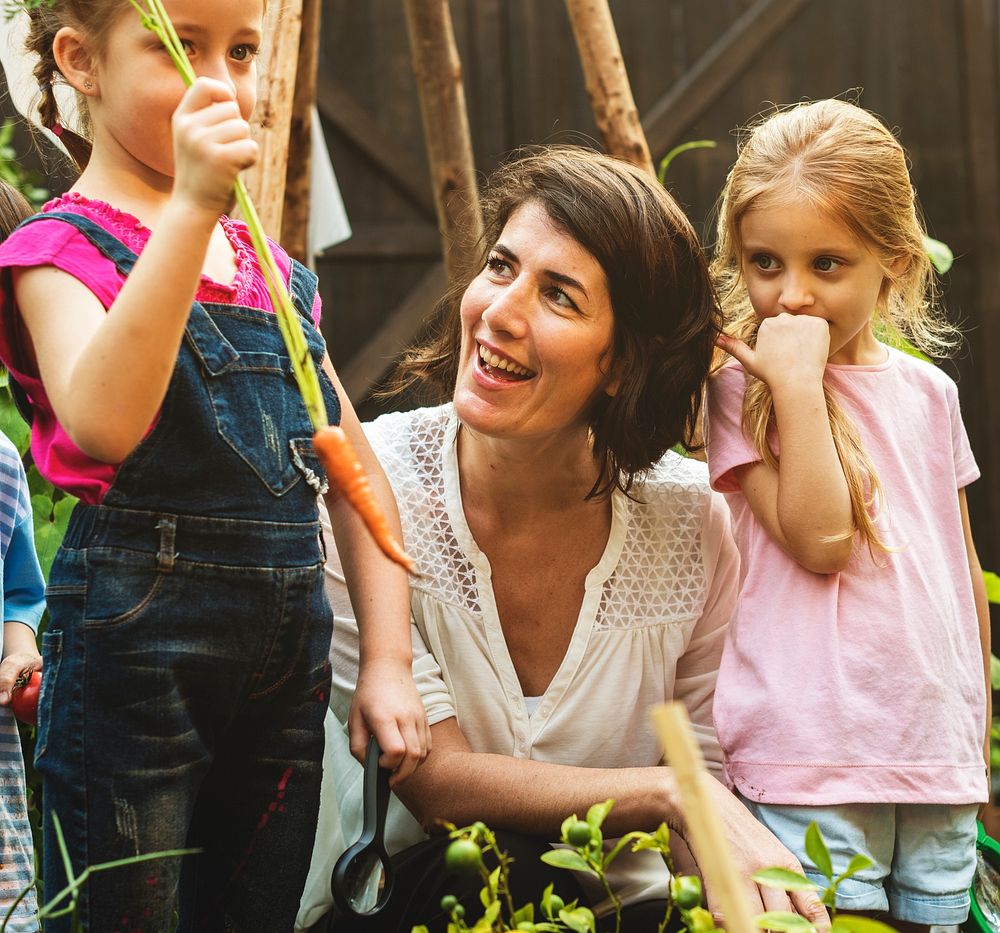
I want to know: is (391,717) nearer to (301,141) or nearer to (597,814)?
(597,814)

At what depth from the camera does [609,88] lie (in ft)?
9.47

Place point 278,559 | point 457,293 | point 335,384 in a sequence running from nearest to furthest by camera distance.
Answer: point 278,559 < point 335,384 < point 457,293

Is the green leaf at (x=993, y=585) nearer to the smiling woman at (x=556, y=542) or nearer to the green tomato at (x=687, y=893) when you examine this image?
the smiling woman at (x=556, y=542)

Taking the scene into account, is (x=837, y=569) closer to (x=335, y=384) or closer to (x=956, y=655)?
(x=956, y=655)

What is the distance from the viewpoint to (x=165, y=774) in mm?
1261

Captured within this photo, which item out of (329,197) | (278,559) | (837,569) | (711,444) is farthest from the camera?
(329,197)

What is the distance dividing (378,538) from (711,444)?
3.24ft

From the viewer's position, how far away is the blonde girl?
171cm

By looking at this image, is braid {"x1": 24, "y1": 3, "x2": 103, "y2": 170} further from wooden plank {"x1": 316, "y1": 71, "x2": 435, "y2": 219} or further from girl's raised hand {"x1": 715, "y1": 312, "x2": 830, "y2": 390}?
wooden plank {"x1": 316, "y1": 71, "x2": 435, "y2": 219}

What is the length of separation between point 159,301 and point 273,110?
1315 millimetres

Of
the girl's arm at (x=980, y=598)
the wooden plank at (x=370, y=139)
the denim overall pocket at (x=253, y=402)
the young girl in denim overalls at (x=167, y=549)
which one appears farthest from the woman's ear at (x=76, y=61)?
the wooden plank at (x=370, y=139)

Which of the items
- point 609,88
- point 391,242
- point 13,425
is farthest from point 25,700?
point 391,242

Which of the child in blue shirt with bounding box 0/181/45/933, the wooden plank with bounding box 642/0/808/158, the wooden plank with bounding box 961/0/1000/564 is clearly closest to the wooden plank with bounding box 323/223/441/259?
the wooden plank with bounding box 642/0/808/158

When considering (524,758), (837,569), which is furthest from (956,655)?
(524,758)
